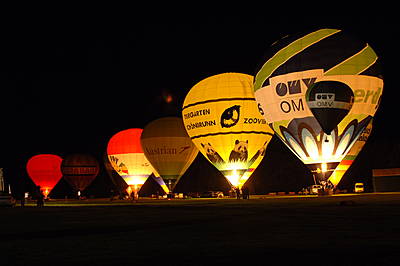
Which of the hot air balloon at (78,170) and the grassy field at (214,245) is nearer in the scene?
the grassy field at (214,245)

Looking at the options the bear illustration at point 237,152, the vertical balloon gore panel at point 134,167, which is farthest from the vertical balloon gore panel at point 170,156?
A: the bear illustration at point 237,152

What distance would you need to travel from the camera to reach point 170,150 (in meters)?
50.9

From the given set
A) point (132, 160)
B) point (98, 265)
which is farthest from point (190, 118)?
point (98, 265)

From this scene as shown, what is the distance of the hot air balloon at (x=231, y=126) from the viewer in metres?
40.9

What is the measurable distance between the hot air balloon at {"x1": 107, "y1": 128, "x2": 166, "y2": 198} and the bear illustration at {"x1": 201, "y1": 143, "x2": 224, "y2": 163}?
18011mm

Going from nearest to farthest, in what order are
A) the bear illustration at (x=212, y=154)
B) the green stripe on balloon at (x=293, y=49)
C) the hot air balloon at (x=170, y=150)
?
the green stripe on balloon at (x=293, y=49), the bear illustration at (x=212, y=154), the hot air balloon at (x=170, y=150)

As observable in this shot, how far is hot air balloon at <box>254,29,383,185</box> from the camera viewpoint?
3319 cm

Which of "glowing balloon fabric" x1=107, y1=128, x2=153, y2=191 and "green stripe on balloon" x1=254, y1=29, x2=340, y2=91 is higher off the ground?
"green stripe on balloon" x1=254, y1=29, x2=340, y2=91

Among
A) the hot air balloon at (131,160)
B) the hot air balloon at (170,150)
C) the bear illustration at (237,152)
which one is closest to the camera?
the bear illustration at (237,152)

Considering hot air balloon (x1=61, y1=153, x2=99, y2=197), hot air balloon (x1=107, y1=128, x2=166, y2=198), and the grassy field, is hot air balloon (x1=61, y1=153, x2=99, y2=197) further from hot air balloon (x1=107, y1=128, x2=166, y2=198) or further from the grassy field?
the grassy field

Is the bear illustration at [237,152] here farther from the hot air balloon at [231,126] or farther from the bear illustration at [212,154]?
the bear illustration at [212,154]

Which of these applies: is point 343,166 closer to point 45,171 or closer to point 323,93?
point 323,93

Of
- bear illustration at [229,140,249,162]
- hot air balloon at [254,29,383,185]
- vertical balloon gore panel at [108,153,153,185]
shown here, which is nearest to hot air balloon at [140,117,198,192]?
vertical balloon gore panel at [108,153,153,185]

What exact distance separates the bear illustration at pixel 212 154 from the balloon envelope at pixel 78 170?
31.2 metres
